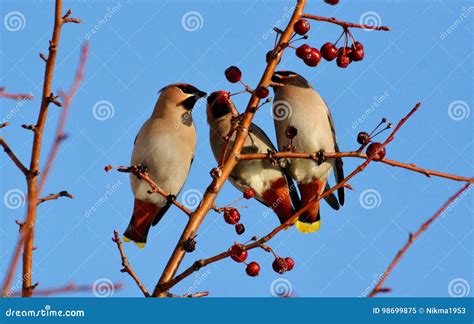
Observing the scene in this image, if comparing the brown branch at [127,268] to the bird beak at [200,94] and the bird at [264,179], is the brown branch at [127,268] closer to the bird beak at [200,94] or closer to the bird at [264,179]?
the bird at [264,179]

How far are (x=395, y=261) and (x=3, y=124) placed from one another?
1328mm

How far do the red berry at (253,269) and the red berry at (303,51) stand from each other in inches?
33.4

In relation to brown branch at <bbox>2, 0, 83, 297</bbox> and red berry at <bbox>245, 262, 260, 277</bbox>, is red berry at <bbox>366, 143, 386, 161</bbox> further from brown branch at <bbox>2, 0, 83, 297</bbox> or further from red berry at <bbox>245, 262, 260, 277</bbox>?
brown branch at <bbox>2, 0, 83, 297</bbox>

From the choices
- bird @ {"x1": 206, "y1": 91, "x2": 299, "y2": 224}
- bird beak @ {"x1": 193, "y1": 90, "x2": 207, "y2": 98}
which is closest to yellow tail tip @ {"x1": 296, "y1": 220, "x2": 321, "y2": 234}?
bird @ {"x1": 206, "y1": 91, "x2": 299, "y2": 224}

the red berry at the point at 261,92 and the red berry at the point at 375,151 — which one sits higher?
the red berry at the point at 375,151

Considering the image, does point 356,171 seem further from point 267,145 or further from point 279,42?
point 267,145

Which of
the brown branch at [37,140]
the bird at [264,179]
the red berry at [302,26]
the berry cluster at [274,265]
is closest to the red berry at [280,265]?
the berry cluster at [274,265]

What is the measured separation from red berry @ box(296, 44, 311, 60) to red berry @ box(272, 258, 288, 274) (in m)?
0.82

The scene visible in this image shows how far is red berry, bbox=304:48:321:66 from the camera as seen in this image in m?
2.75

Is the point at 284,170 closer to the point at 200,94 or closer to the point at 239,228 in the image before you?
the point at 200,94

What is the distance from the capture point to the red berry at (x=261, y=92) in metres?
2.49

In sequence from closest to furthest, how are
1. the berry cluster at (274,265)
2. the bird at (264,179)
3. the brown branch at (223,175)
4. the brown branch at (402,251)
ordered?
the brown branch at (402,251) < the brown branch at (223,175) < the berry cluster at (274,265) < the bird at (264,179)

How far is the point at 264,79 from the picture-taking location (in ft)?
8.33

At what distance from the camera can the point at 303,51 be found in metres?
2.76
